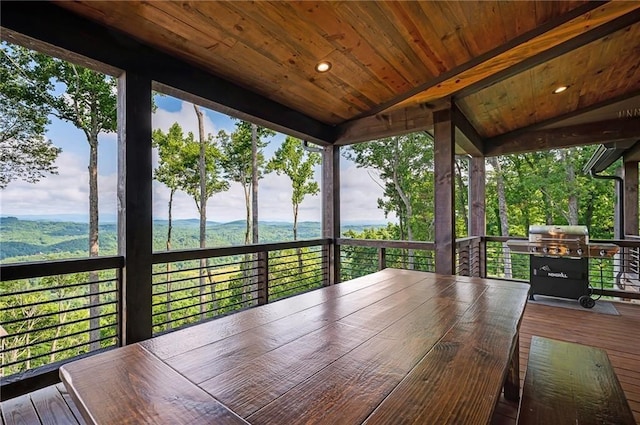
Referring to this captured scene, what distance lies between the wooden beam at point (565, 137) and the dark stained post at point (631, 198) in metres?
1.96

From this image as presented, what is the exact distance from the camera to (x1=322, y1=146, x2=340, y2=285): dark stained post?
4628 mm

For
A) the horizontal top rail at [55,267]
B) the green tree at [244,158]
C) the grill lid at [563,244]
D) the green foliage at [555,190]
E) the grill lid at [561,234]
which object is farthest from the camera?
the green foliage at [555,190]

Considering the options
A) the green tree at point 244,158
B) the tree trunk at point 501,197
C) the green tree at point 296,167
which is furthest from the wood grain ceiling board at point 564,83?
the tree trunk at point 501,197

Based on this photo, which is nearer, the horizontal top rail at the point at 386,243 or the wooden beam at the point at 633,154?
the horizontal top rail at the point at 386,243

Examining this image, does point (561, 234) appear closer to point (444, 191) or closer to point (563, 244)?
point (563, 244)

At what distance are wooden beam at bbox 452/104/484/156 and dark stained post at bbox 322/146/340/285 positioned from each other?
1.70 meters

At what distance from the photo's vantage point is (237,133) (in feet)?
26.9

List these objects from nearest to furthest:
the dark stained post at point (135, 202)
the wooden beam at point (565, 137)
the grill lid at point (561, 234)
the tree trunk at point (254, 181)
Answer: the dark stained post at point (135, 202), the grill lid at point (561, 234), the wooden beam at point (565, 137), the tree trunk at point (254, 181)

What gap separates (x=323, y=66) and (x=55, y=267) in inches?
106

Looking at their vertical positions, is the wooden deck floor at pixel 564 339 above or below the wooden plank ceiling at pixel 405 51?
below

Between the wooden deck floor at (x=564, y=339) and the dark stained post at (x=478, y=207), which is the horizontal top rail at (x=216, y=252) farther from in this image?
the dark stained post at (x=478, y=207)

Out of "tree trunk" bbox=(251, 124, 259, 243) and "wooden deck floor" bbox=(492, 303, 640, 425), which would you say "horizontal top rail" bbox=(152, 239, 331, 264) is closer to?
"wooden deck floor" bbox=(492, 303, 640, 425)

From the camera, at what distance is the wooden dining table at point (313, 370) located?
678 mm

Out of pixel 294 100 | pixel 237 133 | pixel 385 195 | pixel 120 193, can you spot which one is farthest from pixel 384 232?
pixel 120 193
